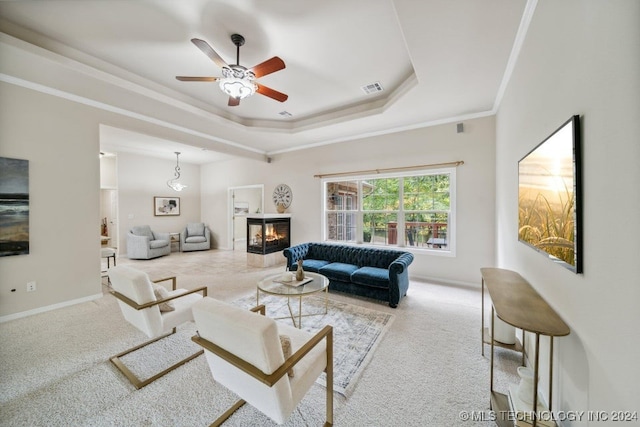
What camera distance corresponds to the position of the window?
4.46m

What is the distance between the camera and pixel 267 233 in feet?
18.9

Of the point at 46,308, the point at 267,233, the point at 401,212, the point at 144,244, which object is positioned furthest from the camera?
the point at 144,244

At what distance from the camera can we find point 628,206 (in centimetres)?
88

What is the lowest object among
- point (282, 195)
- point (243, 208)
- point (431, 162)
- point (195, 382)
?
point (195, 382)

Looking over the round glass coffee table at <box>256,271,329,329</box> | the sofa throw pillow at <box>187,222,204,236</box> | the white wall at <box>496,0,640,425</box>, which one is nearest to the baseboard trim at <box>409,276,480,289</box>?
the round glass coffee table at <box>256,271,329,329</box>

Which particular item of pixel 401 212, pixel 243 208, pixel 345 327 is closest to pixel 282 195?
pixel 401 212

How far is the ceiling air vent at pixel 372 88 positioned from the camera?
348 centimetres

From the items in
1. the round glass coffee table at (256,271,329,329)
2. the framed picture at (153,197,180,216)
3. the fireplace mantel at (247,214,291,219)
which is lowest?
the round glass coffee table at (256,271,329,329)

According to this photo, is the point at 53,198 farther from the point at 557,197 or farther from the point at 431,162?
the point at 431,162

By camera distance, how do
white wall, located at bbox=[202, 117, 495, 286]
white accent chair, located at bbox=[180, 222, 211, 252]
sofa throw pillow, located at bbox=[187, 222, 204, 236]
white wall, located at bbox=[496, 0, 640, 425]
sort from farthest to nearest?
sofa throw pillow, located at bbox=[187, 222, 204, 236] < white accent chair, located at bbox=[180, 222, 211, 252] < white wall, located at bbox=[202, 117, 495, 286] < white wall, located at bbox=[496, 0, 640, 425]

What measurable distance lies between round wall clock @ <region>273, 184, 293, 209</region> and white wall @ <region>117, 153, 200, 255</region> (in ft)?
12.5

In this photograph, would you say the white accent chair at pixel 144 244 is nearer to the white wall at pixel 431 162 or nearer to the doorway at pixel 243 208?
the doorway at pixel 243 208

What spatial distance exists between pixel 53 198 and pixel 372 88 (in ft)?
15.8

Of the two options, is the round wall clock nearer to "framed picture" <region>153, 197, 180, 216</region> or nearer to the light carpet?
"framed picture" <region>153, 197, 180, 216</region>
